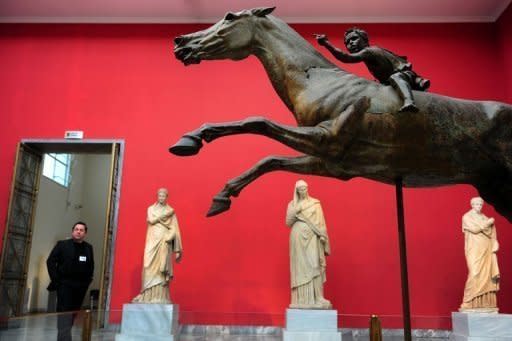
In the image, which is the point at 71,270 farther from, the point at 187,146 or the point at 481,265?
the point at 481,265

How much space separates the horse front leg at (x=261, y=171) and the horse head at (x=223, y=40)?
2.74 feet

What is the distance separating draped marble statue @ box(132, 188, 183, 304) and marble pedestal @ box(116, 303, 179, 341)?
2382mm

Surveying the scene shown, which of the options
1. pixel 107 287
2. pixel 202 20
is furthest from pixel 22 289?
pixel 202 20

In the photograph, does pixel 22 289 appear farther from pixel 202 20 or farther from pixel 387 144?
pixel 387 144

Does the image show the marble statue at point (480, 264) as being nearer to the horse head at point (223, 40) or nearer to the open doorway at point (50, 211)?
the horse head at point (223, 40)

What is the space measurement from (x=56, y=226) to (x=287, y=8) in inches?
378

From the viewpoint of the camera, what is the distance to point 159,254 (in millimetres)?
8422

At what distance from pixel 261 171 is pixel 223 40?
962 mm

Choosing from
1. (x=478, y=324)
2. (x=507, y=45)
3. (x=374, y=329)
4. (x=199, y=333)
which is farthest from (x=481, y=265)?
(x=199, y=333)

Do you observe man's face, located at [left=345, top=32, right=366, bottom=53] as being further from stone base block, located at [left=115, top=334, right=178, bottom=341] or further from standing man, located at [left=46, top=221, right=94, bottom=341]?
standing man, located at [left=46, top=221, right=94, bottom=341]

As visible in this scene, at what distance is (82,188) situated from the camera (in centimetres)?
1766

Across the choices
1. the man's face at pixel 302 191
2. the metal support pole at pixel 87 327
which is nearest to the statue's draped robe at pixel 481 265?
the man's face at pixel 302 191

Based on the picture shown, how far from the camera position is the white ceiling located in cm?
1052

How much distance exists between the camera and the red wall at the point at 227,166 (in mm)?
9414
